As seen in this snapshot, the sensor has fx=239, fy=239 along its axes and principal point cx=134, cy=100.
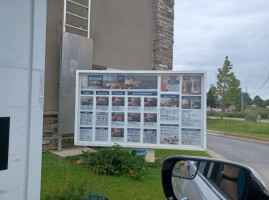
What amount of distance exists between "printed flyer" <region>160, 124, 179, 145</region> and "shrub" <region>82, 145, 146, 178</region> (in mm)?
708

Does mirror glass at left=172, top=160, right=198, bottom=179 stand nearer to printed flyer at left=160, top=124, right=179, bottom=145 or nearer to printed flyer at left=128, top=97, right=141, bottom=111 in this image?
printed flyer at left=160, top=124, right=179, bottom=145

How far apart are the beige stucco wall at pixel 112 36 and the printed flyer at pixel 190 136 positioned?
357cm

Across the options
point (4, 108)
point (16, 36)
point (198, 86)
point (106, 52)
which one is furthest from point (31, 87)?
point (106, 52)

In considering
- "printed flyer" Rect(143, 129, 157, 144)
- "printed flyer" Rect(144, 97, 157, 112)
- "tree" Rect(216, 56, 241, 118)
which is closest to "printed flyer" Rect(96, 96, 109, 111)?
"printed flyer" Rect(144, 97, 157, 112)

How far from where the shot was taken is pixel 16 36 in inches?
65.4

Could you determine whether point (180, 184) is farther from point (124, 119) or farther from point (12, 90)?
point (124, 119)

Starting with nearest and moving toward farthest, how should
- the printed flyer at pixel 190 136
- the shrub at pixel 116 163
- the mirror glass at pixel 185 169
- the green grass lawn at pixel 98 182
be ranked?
1. the mirror glass at pixel 185 169
2. the green grass lawn at pixel 98 182
3. the shrub at pixel 116 163
4. the printed flyer at pixel 190 136

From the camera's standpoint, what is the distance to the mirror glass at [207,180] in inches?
53.8

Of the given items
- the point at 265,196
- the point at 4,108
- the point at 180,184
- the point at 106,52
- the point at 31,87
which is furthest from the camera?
the point at 106,52

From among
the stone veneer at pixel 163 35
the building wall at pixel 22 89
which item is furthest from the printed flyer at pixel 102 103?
the stone veneer at pixel 163 35

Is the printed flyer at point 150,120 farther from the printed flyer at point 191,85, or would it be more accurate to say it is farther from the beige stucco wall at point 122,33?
the beige stucco wall at point 122,33

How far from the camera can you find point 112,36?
26.7 feet

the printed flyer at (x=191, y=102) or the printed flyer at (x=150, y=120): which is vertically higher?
the printed flyer at (x=191, y=102)

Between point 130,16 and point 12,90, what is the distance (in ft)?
25.2
